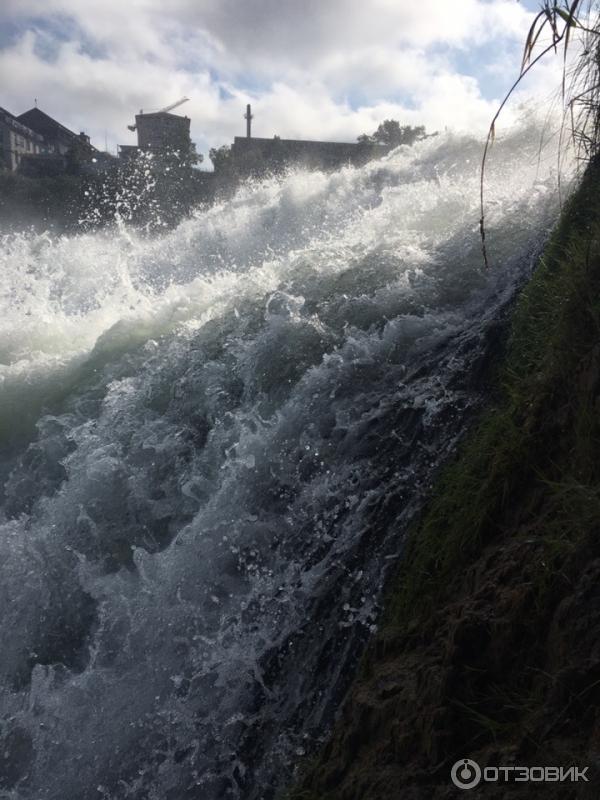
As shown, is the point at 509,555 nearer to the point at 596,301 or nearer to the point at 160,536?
the point at 596,301

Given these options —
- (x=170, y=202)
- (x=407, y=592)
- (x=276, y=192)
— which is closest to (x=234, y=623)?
(x=407, y=592)

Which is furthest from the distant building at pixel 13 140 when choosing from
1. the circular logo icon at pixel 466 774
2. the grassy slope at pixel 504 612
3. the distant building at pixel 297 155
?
the circular logo icon at pixel 466 774

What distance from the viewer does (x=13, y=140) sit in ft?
175

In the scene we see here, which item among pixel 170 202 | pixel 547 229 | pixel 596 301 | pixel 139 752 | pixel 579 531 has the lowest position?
pixel 139 752

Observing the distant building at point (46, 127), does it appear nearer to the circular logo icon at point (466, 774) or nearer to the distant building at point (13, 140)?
the distant building at point (13, 140)

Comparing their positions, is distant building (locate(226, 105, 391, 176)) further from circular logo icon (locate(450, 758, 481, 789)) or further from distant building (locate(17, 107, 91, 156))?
circular logo icon (locate(450, 758, 481, 789))

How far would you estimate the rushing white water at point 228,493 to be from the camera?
108 inches

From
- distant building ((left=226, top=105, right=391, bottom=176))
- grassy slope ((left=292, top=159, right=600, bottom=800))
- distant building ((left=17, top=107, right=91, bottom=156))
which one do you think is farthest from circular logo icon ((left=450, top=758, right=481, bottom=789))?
distant building ((left=17, top=107, right=91, bottom=156))

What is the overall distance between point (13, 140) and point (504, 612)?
61.3m

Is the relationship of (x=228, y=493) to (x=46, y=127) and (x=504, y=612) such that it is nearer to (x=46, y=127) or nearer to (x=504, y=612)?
(x=504, y=612)

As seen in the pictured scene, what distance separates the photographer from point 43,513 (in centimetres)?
441

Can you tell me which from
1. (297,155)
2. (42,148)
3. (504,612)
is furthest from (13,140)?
(504,612)

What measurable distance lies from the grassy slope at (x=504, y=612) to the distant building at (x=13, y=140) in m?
52.8

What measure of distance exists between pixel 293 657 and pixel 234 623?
1.45ft
